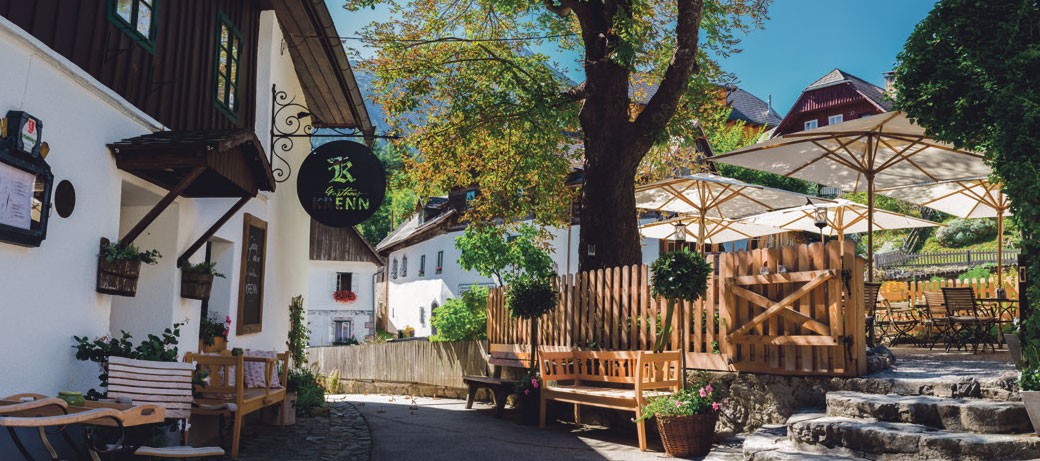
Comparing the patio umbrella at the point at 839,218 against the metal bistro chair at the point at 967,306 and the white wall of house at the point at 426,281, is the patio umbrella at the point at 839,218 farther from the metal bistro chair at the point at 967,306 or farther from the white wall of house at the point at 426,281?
Answer: the white wall of house at the point at 426,281

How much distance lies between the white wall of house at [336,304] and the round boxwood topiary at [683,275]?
30.6 metres

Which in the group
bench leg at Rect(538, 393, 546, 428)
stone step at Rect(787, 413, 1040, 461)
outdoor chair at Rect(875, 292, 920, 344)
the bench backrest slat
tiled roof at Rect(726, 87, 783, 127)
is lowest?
bench leg at Rect(538, 393, 546, 428)

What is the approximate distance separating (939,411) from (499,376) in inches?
315

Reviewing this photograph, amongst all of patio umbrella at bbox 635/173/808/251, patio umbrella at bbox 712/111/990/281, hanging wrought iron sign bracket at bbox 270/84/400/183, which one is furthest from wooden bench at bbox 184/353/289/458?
patio umbrella at bbox 635/173/808/251

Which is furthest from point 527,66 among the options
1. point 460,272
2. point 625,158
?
point 460,272

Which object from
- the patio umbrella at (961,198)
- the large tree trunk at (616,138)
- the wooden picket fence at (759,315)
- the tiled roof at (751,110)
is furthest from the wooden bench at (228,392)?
the tiled roof at (751,110)

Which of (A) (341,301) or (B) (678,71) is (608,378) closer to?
(B) (678,71)

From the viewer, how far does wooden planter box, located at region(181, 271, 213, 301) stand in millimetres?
8180

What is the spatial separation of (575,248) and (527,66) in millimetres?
13739

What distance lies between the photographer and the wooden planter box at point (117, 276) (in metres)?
6.34

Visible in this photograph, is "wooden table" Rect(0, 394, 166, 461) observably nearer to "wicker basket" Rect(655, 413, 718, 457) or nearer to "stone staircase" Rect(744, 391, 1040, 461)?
"stone staircase" Rect(744, 391, 1040, 461)

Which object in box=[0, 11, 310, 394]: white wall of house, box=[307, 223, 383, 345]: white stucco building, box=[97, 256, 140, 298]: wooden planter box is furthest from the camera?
box=[307, 223, 383, 345]: white stucco building

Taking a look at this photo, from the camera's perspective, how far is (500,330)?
14.0 meters

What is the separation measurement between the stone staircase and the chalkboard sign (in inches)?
248
